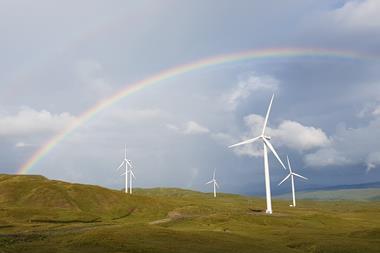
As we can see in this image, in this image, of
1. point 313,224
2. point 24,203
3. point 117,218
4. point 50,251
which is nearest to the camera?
point 50,251

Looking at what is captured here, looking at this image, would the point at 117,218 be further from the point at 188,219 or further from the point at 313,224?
the point at 313,224

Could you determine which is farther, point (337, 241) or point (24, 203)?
point (24, 203)

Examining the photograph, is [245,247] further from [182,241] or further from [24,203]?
[24,203]

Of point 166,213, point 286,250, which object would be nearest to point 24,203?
point 166,213

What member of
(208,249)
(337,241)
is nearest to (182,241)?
(208,249)

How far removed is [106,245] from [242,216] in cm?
7765

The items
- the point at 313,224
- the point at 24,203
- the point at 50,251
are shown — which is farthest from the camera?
the point at 24,203

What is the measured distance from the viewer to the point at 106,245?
7506 cm

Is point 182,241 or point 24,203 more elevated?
point 24,203

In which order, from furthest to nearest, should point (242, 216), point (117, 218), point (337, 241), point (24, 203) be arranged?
point (24, 203) < point (117, 218) < point (242, 216) < point (337, 241)

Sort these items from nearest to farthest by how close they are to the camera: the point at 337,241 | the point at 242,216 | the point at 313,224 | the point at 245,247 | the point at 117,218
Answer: the point at 245,247
the point at 337,241
the point at 313,224
the point at 242,216
the point at 117,218

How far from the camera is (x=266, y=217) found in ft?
484

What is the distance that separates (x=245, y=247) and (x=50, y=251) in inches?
1210

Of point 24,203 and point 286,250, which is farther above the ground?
point 24,203
